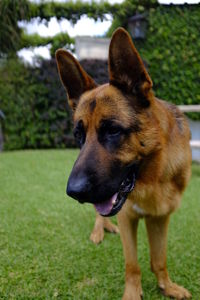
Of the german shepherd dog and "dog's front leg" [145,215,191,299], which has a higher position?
the german shepherd dog

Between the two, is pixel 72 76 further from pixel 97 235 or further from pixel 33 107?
pixel 33 107

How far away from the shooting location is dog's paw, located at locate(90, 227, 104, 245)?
3.26 m

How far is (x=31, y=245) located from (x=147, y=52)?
8540 mm

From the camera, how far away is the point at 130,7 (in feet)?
34.7

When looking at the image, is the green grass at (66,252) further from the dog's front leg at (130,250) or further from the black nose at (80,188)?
the black nose at (80,188)

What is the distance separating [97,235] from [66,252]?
1.50ft

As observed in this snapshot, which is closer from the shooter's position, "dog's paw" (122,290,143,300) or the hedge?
"dog's paw" (122,290,143,300)

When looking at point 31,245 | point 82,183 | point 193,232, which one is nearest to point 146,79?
point 82,183

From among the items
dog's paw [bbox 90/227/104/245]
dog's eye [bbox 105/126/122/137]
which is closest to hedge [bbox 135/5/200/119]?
dog's paw [bbox 90/227/104/245]

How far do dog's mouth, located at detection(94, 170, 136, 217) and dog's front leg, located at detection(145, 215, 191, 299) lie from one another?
502 mm

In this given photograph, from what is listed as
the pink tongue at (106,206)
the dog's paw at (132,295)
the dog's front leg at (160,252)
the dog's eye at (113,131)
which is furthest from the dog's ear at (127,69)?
the dog's paw at (132,295)

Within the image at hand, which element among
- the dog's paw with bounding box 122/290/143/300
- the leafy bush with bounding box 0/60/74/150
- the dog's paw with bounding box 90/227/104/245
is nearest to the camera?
the dog's paw with bounding box 122/290/143/300

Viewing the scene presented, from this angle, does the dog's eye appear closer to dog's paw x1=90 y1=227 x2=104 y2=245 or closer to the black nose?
the black nose

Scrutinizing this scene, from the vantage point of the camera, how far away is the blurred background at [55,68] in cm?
974
